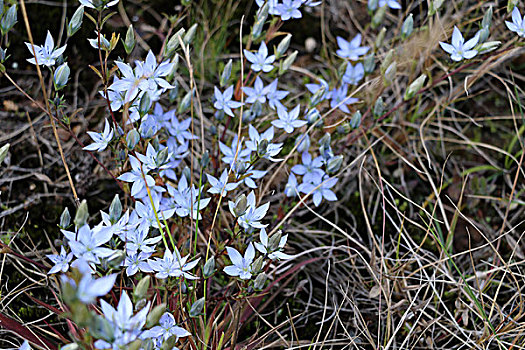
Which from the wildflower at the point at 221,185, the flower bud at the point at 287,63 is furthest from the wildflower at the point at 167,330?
the flower bud at the point at 287,63

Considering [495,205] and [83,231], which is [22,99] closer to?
[83,231]

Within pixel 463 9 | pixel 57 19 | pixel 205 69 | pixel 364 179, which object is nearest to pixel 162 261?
pixel 364 179

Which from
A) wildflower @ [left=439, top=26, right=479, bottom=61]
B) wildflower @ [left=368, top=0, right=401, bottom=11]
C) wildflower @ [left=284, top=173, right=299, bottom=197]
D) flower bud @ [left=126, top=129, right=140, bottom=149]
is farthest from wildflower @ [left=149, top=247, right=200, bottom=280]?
wildflower @ [left=368, top=0, right=401, bottom=11]

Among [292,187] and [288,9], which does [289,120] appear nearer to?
[292,187]

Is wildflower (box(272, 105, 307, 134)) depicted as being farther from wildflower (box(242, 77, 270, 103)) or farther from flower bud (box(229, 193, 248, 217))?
flower bud (box(229, 193, 248, 217))

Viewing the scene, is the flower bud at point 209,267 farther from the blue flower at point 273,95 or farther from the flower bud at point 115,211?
the blue flower at point 273,95
